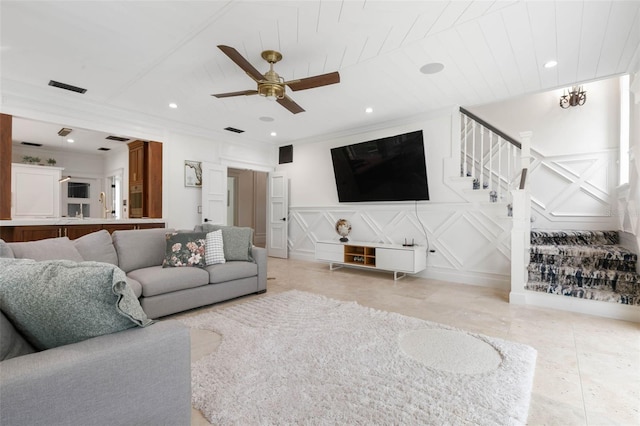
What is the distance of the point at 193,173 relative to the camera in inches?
219

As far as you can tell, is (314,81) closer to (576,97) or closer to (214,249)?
(214,249)

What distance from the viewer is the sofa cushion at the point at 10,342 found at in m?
0.94

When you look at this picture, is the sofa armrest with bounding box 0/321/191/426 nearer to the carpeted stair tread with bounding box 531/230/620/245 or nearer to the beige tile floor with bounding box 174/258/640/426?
the beige tile floor with bounding box 174/258/640/426

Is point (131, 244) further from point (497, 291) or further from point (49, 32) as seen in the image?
point (497, 291)

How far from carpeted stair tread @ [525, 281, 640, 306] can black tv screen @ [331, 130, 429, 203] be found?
74.2 inches

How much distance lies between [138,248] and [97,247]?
405mm

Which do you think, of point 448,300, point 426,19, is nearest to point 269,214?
point 448,300

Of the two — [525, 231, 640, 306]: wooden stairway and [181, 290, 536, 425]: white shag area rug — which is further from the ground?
[525, 231, 640, 306]: wooden stairway

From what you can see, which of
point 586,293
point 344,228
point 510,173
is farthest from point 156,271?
point 510,173

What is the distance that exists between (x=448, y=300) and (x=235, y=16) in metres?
3.56

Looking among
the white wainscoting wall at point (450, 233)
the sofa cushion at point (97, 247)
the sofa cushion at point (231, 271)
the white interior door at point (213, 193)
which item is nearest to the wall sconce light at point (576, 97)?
the white wainscoting wall at point (450, 233)

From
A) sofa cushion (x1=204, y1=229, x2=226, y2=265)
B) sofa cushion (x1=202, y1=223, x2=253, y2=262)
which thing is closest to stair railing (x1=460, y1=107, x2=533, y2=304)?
sofa cushion (x1=202, y1=223, x2=253, y2=262)

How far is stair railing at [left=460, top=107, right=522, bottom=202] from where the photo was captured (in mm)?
4152

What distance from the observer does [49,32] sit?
2.68 metres
